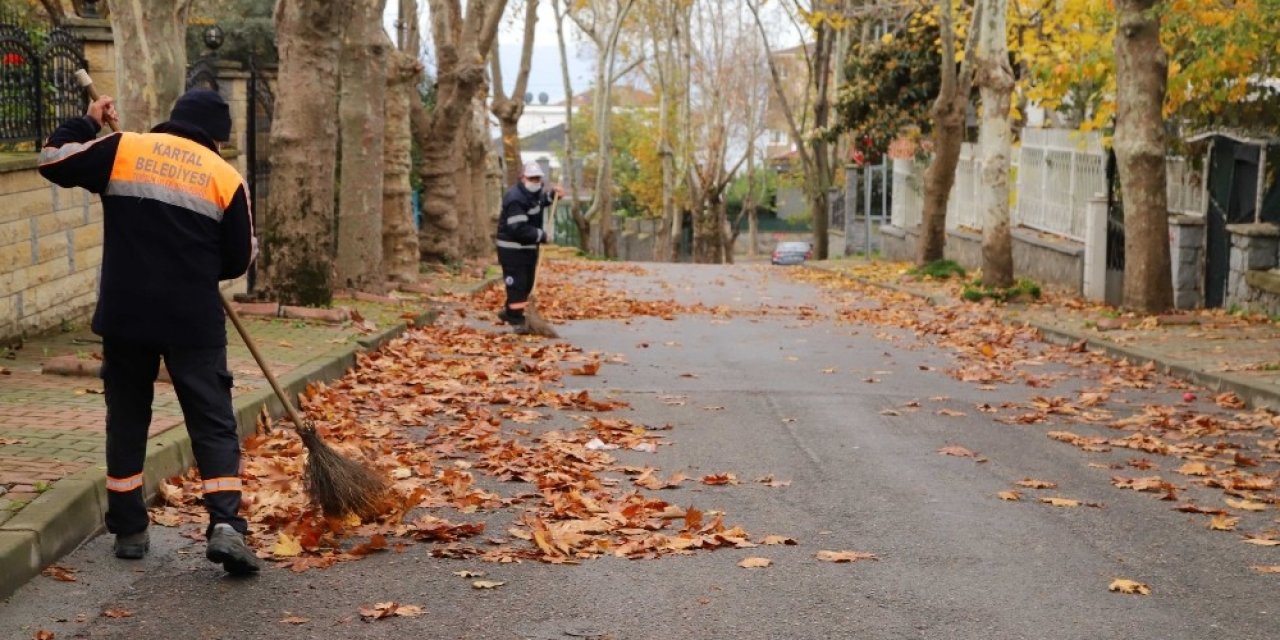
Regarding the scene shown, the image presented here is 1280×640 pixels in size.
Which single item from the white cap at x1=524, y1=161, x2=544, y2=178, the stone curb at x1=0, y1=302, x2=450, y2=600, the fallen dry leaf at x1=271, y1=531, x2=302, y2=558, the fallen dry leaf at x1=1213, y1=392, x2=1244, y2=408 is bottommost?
the fallen dry leaf at x1=1213, y1=392, x2=1244, y2=408

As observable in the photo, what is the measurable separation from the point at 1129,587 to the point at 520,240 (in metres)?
11.0

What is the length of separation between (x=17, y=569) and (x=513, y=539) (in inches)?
80.1

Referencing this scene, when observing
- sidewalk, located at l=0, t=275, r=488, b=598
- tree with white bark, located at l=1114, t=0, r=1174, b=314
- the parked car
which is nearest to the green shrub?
tree with white bark, located at l=1114, t=0, r=1174, b=314

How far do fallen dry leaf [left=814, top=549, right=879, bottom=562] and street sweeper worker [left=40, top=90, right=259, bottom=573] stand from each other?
2297mm

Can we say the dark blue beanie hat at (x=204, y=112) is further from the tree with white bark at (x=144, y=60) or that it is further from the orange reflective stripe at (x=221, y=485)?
the tree with white bark at (x=144, y=60)

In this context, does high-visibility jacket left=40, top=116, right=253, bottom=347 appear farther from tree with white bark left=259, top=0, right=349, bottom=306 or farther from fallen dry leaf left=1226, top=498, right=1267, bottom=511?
tree with white bark left=259, top=0, right=349, bottom=306

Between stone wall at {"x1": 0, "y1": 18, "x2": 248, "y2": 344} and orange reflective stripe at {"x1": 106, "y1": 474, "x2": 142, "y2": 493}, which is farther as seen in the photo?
stone wall at {"x1": 0, "y1": 18, "x2": 248, "y2": 344}

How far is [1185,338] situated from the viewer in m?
15.6

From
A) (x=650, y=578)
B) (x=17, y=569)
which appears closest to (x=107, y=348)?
(x=17, y=569)

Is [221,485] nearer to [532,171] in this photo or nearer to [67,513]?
[67,513]

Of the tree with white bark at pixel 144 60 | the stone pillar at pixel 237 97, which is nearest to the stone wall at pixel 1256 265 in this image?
the stone pillar at pixel 237 97

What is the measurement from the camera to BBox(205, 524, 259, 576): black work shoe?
6.04 m

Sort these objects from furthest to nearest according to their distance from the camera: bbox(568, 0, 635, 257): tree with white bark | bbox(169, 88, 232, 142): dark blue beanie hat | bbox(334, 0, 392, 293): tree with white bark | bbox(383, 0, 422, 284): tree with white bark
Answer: bbox(568, 0, 635, 257): tree with white bark
bbox(383, 0, 422, 284): tree with white bark
bbox(334, 0, 392, 293): tree with white bark
bbox(169, 88, 232, 142): dark blue beanie hat

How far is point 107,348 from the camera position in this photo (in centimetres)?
634
